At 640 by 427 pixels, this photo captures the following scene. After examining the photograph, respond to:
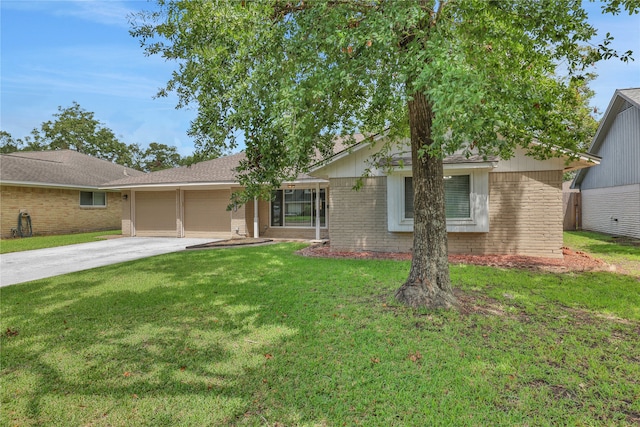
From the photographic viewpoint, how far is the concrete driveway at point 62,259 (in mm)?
7977

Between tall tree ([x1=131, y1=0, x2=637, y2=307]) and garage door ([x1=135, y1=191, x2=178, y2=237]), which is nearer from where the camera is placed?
tall tree ([x1=131, y1=0, x2=637, y2=307])

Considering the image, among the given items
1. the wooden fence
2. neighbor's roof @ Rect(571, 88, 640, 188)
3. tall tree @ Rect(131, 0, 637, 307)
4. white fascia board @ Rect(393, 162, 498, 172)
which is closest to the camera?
tall tree @ Rect(131, 0, 637, 307)

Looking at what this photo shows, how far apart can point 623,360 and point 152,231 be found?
18746 mm

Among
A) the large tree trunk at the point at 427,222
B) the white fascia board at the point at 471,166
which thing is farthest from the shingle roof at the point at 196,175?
the large tree trunk at the point at 427,222

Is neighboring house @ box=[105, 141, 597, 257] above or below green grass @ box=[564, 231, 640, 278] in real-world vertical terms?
above

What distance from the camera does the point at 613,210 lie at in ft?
49.0

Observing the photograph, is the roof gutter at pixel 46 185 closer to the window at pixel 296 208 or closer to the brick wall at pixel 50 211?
the brick wall at pixel 50 211

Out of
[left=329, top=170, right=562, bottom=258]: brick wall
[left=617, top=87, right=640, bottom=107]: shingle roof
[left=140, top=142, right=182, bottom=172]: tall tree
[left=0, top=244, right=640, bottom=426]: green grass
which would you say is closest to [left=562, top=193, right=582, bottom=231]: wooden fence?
[left=617, top=87, right=640, bottom=107]: shingle roof

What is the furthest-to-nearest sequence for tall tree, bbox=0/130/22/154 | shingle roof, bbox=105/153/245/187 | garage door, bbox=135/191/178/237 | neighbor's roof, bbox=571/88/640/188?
tall tree, bbox=0/130/22/154 → garage door, bbox=135/191/178/237 → shingle roof, bbox=105/153/245/187 → neighbor's roof, bbox=571/88/640/188

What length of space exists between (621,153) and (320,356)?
17972 mm

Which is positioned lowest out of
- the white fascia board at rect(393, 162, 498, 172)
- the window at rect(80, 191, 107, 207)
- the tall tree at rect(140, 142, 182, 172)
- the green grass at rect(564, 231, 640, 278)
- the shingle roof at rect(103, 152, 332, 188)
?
the green grass at rect(564, 231, 640, 278)

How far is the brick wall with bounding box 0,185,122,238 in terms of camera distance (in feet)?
53.2

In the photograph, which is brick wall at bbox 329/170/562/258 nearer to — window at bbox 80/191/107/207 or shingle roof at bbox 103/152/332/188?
shingle roof at bbox 103/152/332/188

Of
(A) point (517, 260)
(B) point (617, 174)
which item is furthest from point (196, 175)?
(B) point (617, 174)
